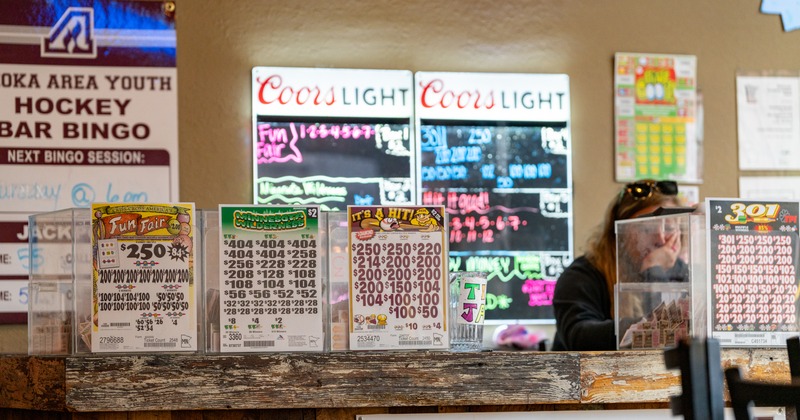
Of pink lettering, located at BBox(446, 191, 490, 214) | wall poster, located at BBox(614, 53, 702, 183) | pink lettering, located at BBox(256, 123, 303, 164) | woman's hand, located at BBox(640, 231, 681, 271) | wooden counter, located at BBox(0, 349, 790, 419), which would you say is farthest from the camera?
wall poster, located at BBox(614, 53, 702, 183)

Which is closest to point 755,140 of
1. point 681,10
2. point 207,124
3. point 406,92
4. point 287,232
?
point 681,10

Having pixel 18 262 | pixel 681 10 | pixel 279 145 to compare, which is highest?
pixel 681 10

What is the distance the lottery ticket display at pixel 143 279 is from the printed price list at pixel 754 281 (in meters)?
1.16

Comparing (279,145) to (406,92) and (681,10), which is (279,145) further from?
(681,10)

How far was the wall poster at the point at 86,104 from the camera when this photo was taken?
4078 millimetres

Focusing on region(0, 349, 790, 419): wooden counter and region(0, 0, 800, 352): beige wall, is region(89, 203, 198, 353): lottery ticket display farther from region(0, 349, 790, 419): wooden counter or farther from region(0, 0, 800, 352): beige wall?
region(0, 0, 800, 352): beige wall

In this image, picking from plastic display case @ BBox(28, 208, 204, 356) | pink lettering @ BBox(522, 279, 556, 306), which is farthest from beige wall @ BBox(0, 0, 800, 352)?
plastic display case @ BBox(28, 208, 204, 356)

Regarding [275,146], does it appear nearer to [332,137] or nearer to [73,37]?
[332,137]

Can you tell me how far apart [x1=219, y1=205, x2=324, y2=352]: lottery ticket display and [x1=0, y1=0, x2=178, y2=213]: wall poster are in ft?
7.05

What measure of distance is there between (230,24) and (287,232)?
7.75 feet

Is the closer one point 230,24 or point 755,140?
point 230,24

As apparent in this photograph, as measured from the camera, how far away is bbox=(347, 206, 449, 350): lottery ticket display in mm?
2090

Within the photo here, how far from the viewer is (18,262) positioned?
405 cm

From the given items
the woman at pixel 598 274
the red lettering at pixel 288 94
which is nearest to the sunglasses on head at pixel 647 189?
the woman at pixel 598 274
